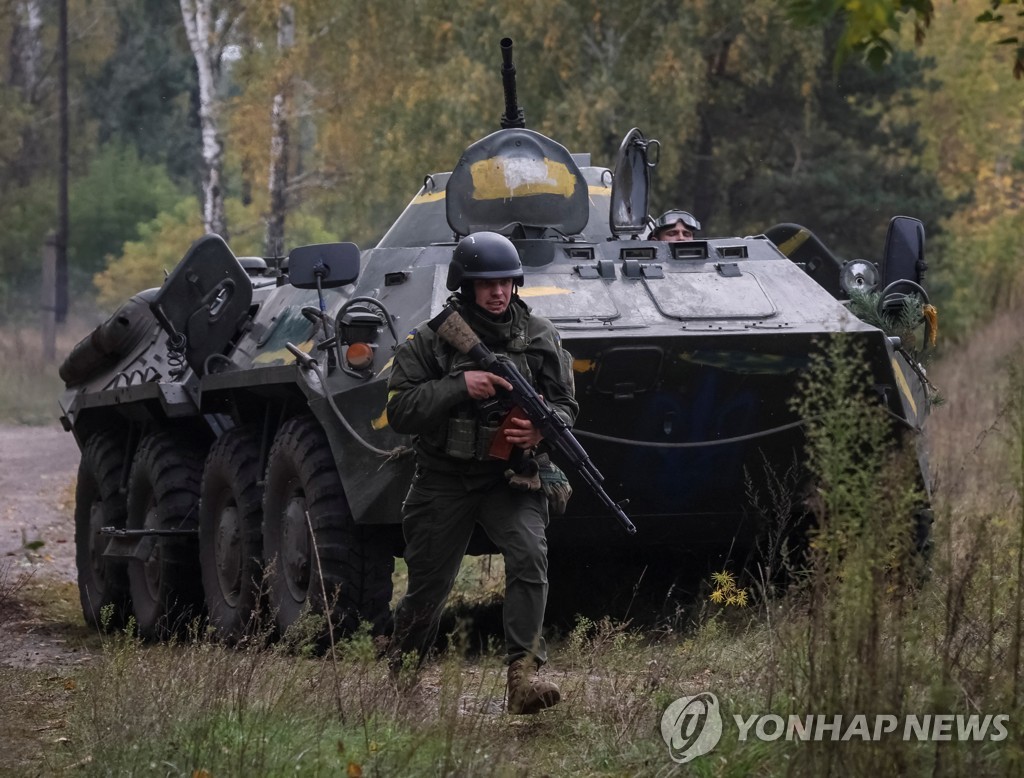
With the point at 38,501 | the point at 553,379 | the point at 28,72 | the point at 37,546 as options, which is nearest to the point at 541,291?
the point at 553,379

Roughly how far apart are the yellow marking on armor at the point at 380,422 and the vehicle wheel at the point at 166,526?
8.15 ft

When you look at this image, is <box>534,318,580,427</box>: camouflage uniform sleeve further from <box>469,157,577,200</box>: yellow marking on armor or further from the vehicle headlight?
the vehicle headlight

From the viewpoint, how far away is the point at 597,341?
25.5 ft

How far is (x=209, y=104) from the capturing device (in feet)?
90.0

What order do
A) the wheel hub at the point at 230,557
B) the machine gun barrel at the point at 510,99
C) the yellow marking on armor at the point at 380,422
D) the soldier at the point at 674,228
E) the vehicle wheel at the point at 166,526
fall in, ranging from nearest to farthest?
1. the yellow marking on armor at the point at 380,422
2. the wheel hub at the point at 230,557
3. the machine gun barrel at the point at 510,99
4. the vehicle wheel at the point at 166,526
5. the soldier at the point at 674,228

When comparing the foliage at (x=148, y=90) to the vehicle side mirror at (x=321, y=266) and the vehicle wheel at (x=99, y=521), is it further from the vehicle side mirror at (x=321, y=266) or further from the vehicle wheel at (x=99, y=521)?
the vehicle side mirror at (x=321, y=266)

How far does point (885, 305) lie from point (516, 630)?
2.93 meters

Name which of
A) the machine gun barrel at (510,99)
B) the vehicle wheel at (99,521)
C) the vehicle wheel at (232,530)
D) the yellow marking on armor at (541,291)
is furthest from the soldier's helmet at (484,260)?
the vehicle wheel at (99,521)

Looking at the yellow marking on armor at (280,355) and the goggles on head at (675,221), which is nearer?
the yellow marking on armor at (280,355)

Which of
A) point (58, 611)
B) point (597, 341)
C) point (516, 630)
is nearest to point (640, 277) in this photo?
point (597, 341)

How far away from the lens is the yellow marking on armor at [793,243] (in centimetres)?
975

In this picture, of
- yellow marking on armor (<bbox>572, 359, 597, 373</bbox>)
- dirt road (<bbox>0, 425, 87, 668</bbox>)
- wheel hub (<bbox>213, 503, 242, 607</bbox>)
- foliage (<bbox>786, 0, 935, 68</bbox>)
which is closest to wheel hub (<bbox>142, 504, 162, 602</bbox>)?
dirt road (<bbox>0, 425, 87, 668</bbox>)

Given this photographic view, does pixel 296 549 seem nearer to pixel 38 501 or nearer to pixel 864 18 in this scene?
pixel 864 18

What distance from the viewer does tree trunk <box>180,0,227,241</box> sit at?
27.1 meters
